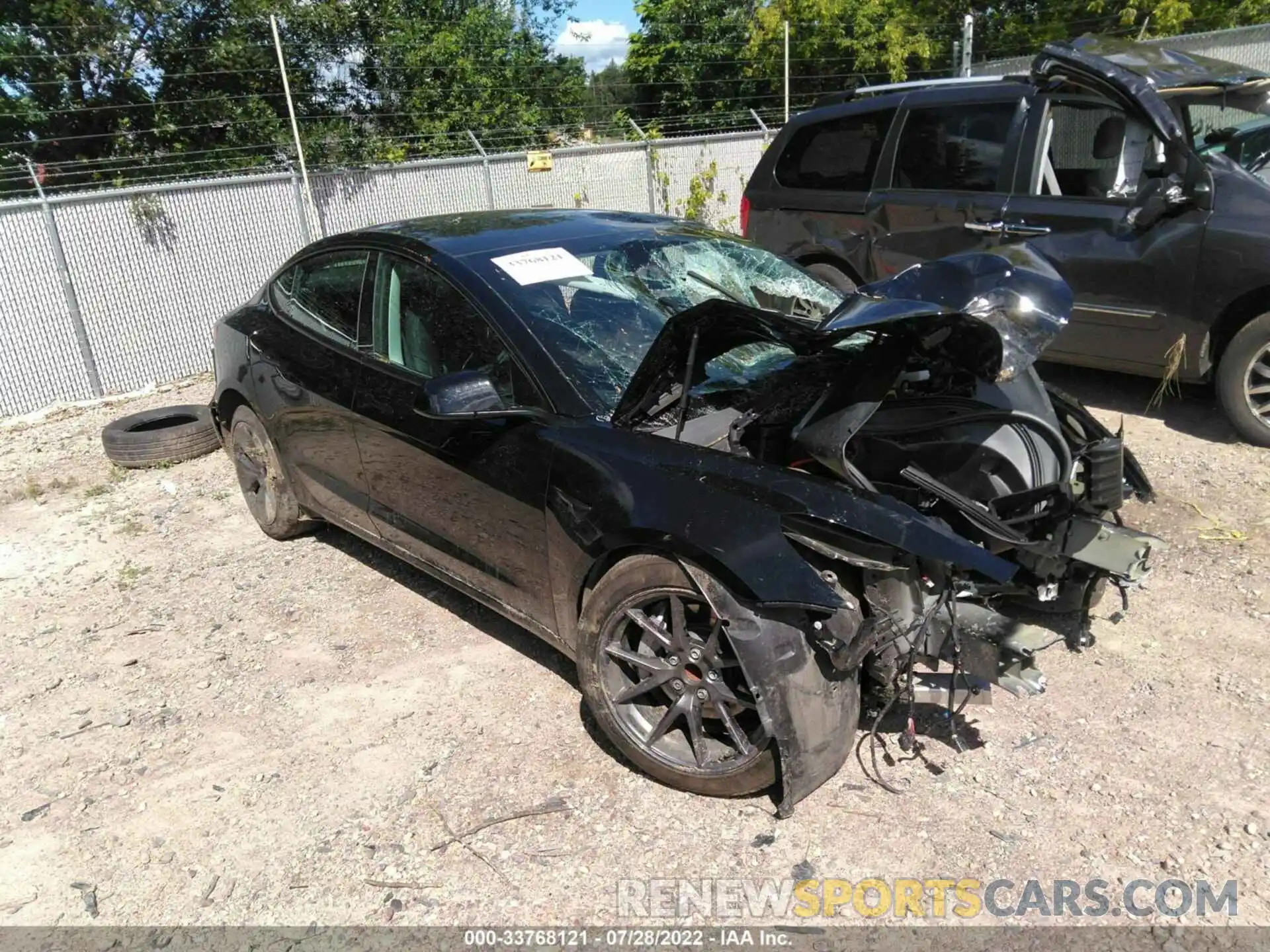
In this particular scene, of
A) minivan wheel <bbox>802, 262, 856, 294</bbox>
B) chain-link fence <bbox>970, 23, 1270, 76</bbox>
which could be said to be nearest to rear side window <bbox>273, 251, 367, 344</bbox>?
minivan wheel <bbox>802, 262, 856, 294</bbox>

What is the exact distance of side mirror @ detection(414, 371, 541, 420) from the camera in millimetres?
3092

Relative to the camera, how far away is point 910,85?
6555 mm

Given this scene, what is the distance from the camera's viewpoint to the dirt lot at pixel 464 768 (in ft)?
8.76

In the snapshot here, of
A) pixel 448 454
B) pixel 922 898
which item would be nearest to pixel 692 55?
pixel 448 454

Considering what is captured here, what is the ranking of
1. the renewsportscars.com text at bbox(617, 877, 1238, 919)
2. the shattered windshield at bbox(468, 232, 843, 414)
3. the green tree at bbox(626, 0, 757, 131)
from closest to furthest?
the renewsportscars.com text at bbox(617, 877, 1238, 919)
the shattered windshield at bbox(468, 232, 843, 414)
the green tree at bbox(626, 0, 757, 131)

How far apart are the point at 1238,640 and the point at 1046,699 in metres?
0.86

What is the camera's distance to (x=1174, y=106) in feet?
18.2

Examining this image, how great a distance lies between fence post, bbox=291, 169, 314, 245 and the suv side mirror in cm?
797

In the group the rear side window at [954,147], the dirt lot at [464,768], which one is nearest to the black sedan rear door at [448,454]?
the dirt lot at [464,768]

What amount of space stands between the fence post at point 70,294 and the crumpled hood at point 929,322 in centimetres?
759

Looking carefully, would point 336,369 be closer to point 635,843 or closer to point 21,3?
point 635,843

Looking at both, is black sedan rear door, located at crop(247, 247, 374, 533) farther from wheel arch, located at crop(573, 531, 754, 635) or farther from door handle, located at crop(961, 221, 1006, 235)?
door handle, located at crop(961, 221, 1006, 235)

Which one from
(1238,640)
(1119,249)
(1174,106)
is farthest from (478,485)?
(1174,106)

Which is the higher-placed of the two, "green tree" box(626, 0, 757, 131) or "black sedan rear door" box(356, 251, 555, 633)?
"green tree" box(626, 0, 757, 131)
